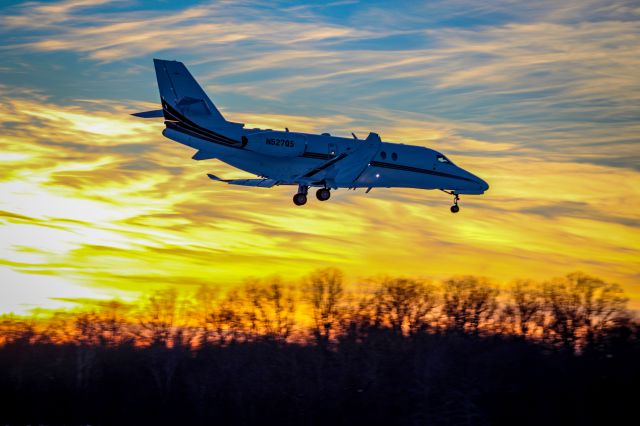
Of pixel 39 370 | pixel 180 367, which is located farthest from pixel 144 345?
pixel 39 370

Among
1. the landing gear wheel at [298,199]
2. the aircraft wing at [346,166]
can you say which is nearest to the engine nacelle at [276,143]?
the aircraft wing at [346,166]

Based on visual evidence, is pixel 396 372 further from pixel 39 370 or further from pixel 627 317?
pixel 39 370

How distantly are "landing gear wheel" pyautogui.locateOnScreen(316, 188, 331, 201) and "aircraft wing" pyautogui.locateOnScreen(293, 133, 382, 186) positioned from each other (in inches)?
49.5

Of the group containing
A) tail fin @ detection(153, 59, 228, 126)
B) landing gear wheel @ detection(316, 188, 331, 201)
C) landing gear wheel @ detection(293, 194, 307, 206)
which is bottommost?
landing gear wheel @ detection(293, 194, 307, 206)

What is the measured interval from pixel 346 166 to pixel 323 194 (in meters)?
2.48

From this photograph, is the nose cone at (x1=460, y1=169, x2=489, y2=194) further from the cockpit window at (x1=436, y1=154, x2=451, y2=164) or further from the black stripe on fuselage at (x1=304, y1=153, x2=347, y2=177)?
the black stripe on fuselage at (x1=304, y1=153, x2=347, y2=177)

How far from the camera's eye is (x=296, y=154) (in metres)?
56.6

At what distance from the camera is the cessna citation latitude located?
53.3m

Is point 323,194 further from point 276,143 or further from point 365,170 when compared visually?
point 276,143

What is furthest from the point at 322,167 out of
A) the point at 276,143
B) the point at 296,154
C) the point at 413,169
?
the point at 413,169

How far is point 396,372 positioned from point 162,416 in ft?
89.4

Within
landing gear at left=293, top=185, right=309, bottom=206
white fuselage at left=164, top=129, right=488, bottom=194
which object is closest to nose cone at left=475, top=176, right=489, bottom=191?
white fuselage at left=164, top=129, right=488, bottom=194

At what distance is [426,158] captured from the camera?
62.8 metres

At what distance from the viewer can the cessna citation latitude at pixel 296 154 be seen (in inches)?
2099
